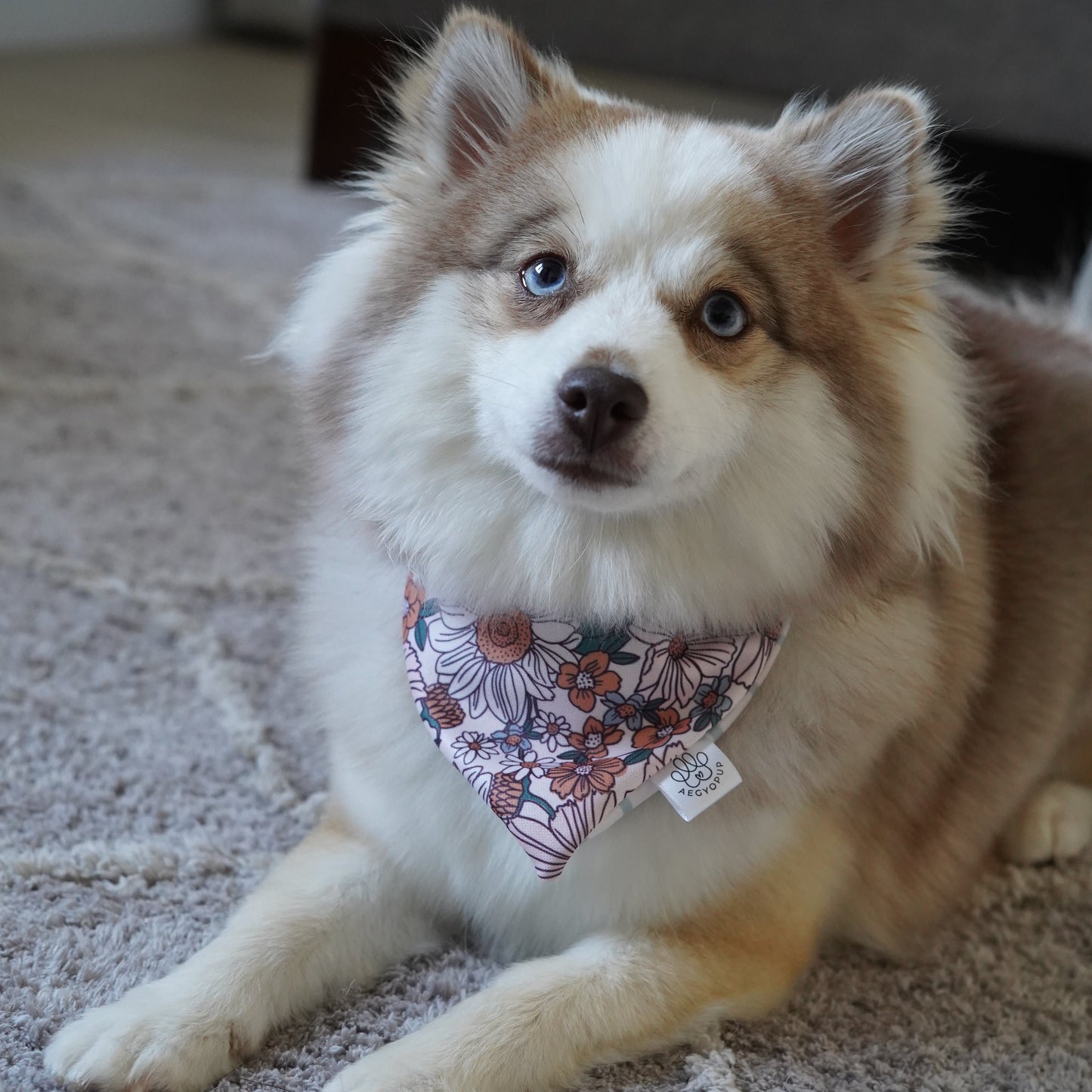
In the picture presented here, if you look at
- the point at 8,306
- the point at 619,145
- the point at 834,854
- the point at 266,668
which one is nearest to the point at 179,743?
the point at 266,668

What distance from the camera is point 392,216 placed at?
1545 mm

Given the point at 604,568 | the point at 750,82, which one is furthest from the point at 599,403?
the point at 750,82

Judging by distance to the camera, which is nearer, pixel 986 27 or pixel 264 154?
pixel 986 27

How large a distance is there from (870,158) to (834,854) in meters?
0.85

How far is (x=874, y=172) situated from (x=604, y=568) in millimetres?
571

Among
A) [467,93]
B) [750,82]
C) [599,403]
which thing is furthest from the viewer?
[750,82]

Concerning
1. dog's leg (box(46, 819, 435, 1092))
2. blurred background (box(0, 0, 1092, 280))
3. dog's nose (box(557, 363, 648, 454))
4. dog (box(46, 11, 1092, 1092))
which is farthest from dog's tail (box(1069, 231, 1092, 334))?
dog's leg (box(46, 819, 435, 1092))

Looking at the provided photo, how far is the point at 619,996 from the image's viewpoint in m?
1.38

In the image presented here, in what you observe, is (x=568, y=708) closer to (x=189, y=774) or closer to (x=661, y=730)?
(x=661, y=730)

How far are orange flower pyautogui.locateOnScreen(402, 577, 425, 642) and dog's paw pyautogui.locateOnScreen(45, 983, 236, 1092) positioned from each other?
490 millimetres

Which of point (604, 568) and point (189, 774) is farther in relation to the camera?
point (189, 774)

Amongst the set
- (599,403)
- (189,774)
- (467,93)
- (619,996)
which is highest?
(467,93)

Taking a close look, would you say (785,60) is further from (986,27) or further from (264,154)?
(264,154)

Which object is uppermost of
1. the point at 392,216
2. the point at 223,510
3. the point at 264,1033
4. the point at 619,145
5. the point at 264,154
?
the point at 619,145
